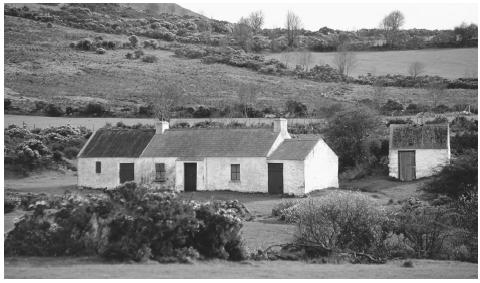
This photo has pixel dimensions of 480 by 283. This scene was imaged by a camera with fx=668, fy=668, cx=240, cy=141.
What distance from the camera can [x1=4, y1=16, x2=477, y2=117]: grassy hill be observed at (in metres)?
72.8

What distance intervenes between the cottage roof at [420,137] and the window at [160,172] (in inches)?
520

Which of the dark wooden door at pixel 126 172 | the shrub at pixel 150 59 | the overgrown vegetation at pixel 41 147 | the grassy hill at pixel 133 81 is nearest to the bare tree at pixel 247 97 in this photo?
the grassy hill at pixel 133 81

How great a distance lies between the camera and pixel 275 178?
33594 millimetres

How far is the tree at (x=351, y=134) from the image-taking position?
1633 inches

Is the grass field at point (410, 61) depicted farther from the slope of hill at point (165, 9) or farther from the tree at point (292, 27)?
the slope of hill at point (165, 9)

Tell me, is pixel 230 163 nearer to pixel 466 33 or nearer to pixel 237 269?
pixel 237 269

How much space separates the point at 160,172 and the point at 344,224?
17.3 meters

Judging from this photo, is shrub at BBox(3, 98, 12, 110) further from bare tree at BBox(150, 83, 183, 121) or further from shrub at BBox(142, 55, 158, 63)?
shrub at BBox(142, 55, 158, 63)

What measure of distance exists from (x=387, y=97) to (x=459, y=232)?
54.6m

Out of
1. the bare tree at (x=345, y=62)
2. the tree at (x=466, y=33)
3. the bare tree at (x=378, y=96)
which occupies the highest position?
the tree at (x=466, y=33)

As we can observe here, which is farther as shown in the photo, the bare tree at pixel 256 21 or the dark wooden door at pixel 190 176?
the bare tree at pixel 256 21

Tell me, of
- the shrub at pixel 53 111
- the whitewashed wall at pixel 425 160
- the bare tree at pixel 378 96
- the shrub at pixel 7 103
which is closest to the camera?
the whitewashed wall at pixel 425 160

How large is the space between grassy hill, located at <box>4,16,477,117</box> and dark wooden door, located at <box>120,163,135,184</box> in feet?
84.9

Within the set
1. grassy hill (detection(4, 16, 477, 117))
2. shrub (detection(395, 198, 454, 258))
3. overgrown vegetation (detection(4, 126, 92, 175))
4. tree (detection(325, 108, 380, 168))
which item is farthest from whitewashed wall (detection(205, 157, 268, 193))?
grassy hill (detection(4, 16, 477, 117))
